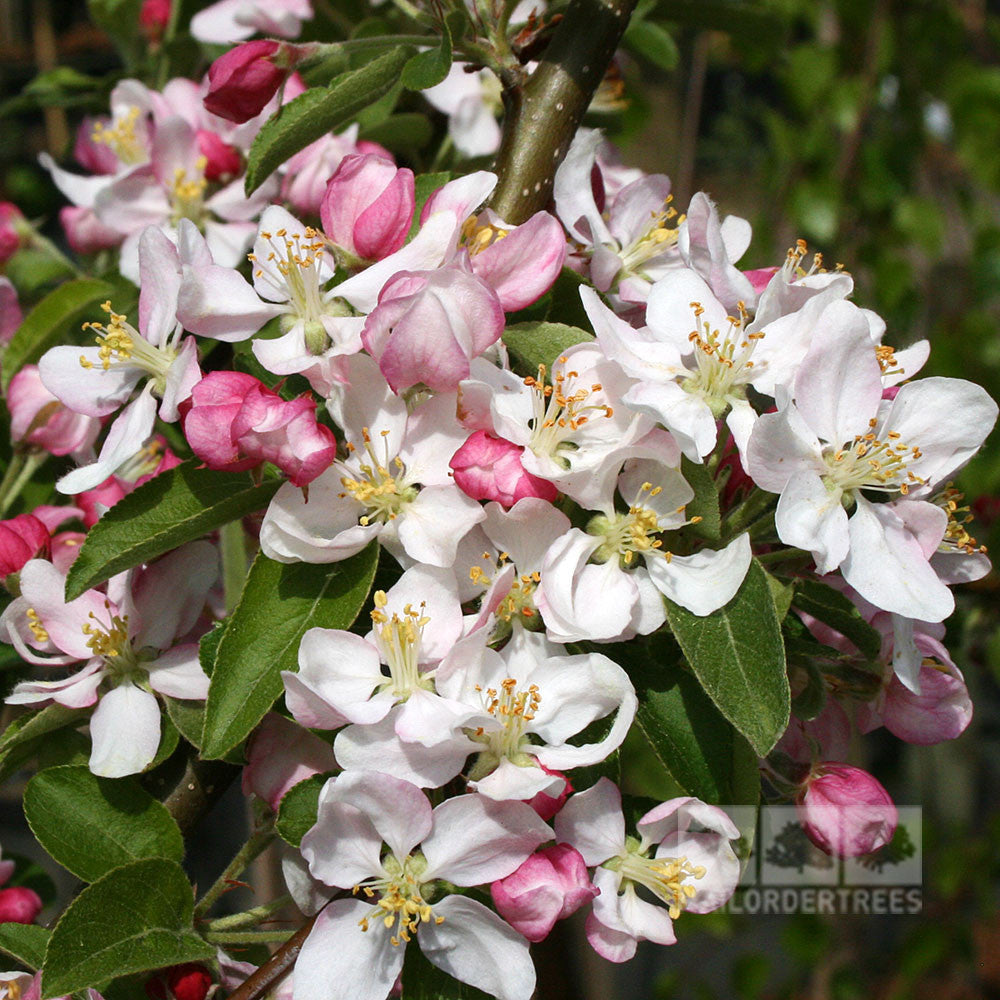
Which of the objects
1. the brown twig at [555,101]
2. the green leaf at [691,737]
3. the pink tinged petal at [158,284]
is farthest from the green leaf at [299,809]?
the brown twig at [555,101]

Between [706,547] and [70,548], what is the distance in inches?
19.5

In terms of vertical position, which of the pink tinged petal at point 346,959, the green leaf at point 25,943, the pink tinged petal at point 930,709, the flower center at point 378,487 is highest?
the flower center at point 378,487

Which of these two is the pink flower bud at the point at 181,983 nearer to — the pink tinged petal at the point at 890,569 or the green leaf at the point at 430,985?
the green leaf at the point at 430,985

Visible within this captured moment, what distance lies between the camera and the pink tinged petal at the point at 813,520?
65 cm

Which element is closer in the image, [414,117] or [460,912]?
[460,912]

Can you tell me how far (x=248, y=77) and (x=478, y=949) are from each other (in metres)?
0.64

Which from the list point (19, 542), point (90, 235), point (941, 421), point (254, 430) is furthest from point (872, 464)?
point (90, 235)

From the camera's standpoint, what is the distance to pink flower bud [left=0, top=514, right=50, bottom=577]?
2.71ft

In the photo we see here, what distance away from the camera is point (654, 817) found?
713 millimetres

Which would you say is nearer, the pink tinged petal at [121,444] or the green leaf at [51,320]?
the pink tinged petal at [121,444]

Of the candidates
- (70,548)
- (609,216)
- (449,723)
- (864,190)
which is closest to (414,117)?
(609,216)

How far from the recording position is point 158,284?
0.75m

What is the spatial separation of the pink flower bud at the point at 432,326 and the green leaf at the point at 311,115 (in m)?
0.17

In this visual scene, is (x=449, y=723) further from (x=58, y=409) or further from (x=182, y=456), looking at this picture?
(x=58, y=409)
